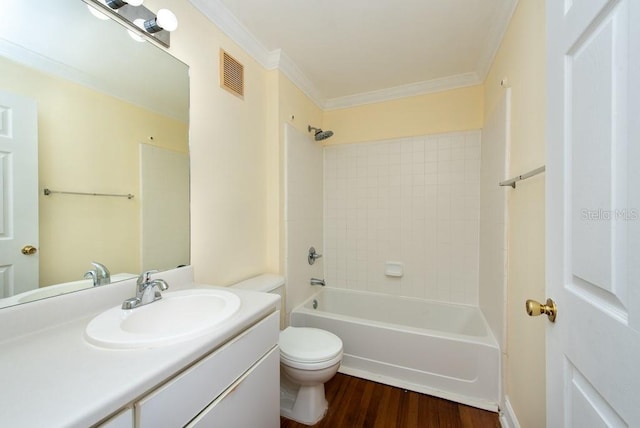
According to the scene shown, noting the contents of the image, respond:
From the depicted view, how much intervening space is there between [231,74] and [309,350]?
5.79ft

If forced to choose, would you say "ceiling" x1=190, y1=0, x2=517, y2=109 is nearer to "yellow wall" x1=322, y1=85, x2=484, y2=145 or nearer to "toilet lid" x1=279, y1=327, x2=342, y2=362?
"yellow wall" x1=322, y1=85, x2=484, y2=145

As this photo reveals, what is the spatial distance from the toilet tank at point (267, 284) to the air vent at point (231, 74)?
126cm

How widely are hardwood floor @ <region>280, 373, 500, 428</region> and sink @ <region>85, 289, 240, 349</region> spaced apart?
36.4 inches

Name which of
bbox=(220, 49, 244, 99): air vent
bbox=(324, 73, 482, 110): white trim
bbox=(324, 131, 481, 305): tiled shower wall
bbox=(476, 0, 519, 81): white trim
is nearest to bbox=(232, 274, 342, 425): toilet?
bbox=(324, 131, 481, 305): tiled shower wall

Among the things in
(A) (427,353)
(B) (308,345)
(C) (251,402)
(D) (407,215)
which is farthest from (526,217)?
(C) (251,402)

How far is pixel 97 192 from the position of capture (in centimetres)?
97

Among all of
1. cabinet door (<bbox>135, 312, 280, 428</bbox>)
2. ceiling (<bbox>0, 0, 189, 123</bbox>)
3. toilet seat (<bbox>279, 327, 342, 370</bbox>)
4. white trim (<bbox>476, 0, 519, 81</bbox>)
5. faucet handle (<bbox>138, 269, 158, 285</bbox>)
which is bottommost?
toilet seat (<bbox>279, 327, 342, 370</bbox>)

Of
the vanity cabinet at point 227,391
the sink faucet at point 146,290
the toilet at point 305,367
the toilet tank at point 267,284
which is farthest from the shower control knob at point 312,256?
the sink faucet at point 146,290

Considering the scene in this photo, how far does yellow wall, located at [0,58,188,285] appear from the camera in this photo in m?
0.84

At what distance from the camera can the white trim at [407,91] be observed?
7.07 ft

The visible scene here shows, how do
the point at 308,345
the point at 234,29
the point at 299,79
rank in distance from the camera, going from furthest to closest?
the point at 299,79 → the point at 234,29 → the point at 308,345

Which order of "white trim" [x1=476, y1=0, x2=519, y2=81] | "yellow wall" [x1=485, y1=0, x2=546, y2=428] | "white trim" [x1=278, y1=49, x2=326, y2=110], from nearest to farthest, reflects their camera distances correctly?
"yellow wall" [x1=485, y1=0, x2=546, y2=428], "white trim" [x1=476, y1=0, x2=519, y2=81], "white trim" [x1=278, y1=49, x2=326, y2=110]

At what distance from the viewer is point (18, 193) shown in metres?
0.79

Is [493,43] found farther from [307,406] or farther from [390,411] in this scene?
[307,406]
